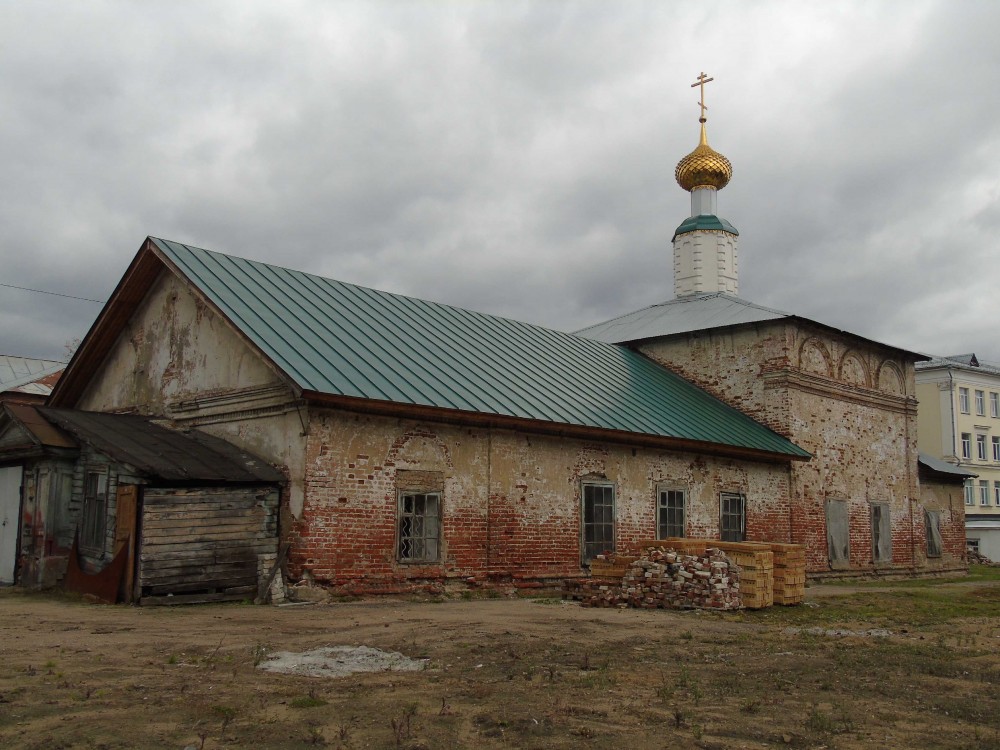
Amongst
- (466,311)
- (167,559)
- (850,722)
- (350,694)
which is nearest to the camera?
(850,722)

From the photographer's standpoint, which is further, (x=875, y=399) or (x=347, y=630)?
(x=875, y=399)

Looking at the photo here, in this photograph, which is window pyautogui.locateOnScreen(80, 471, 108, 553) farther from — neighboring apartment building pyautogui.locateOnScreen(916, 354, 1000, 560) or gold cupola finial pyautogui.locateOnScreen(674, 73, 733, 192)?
neighboring apartment building pyautogui.locateOnScreen(916, 354, 1000, 560)

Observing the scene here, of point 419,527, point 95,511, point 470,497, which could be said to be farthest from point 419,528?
point 95,511

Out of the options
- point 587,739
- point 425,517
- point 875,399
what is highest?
point 875,399

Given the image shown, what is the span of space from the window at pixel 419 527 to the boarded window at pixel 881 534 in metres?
13.3

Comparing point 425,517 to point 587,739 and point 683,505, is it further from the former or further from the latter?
point 587,739

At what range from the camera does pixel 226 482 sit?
1170cm

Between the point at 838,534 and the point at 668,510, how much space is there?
6296 millimetres

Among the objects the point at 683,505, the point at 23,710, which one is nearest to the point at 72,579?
the point at 23,710

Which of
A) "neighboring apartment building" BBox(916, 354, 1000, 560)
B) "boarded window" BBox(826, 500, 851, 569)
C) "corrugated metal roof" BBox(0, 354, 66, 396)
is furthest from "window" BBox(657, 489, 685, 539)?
"neighboring apartment building" BBox(916, 354, 1000, 560)

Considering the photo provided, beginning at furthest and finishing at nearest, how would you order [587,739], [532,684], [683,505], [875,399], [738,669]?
[875,399] → [683,505] → [738,669] → [532,684] → [587,739]

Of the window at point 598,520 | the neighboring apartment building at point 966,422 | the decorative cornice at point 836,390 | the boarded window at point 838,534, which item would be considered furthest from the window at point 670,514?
the neighboring apartment building at point 966,422

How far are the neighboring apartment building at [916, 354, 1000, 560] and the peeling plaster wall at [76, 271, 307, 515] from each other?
38695mm

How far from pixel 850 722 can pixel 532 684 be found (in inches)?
86.3
